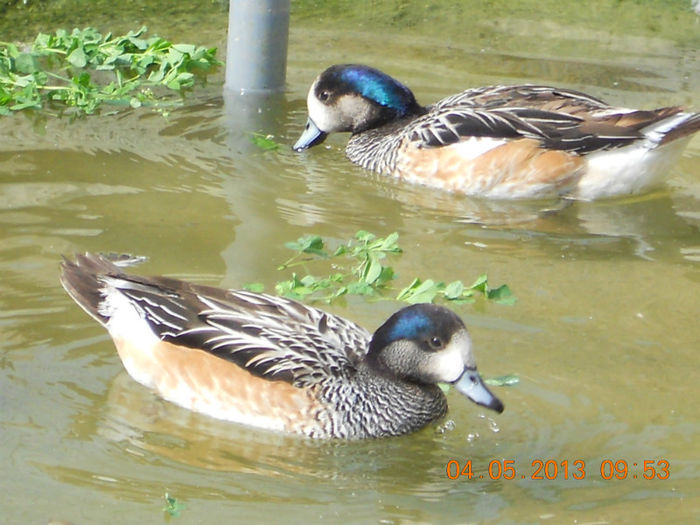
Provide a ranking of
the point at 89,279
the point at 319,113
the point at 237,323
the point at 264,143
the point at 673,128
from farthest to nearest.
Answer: the point at 319,113, the point at 264,143, the point at 673,128, the point at 89,279, the point at 237,323

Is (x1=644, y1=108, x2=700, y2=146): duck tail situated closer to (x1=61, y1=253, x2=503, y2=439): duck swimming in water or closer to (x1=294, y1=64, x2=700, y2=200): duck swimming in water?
(x1=294, y1=64, x2=700, y2=200): duck swimming in water

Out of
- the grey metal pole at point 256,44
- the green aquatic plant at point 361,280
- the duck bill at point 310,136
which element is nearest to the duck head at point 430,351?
the green aquatic plant at point 361,280

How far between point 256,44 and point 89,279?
4.15 m

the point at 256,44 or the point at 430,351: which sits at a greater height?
the point at 256,44

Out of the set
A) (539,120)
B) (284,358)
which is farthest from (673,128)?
(284,358)

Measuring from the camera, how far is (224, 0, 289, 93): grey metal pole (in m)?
9.66

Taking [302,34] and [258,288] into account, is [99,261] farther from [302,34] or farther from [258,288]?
[302,34]

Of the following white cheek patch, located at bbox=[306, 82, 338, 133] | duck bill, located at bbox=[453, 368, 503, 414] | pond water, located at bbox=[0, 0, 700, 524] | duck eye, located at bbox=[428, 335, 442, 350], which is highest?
duck eye, located at bbox=[428, 335, 442, 350]

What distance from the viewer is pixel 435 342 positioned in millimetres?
5367

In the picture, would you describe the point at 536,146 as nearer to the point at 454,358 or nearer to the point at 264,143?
the point at 264,143

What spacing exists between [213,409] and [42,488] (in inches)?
37.3

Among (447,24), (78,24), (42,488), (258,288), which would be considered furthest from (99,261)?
(447,24)
